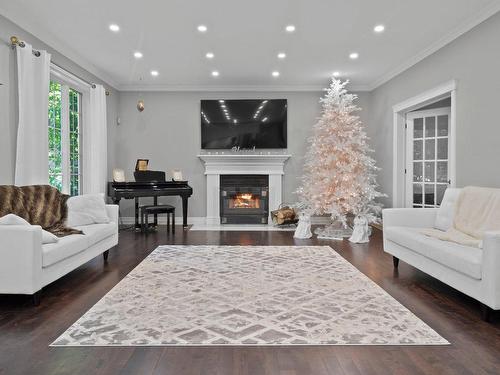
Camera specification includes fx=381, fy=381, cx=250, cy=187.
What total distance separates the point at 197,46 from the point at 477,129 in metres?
3.56

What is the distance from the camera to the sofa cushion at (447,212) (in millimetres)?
3720

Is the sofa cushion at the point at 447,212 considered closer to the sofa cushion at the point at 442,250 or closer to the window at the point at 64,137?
the sofa cushion at the point at 442,250

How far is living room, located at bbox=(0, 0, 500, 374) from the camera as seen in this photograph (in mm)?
2230

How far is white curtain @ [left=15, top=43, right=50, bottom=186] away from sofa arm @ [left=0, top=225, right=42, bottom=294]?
1658mm

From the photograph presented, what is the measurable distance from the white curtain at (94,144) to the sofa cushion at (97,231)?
2135mm

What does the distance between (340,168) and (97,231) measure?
3675 mm

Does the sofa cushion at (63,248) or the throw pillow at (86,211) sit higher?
the throw pillow at (86,211)

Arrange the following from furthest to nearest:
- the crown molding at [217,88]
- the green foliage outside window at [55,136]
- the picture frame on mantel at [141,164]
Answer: the crown molding at [217,88]
the picture frame on mantel at [141,164]
the green foliage outside window at [55,136]

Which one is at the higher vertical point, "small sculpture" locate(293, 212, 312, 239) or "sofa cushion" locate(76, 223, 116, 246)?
"sofa cushion" locate(76, 223, 116, 246)

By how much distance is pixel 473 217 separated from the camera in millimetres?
3410

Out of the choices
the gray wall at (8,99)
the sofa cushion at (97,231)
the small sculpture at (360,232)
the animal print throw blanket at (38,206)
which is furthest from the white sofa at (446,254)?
the gray wall at (8,99)

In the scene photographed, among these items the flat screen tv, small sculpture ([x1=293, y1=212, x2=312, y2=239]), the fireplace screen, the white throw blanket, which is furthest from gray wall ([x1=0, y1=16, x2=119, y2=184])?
the white throw blanket

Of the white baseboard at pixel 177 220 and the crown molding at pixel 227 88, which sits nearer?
the crown molding at pixel 227 88

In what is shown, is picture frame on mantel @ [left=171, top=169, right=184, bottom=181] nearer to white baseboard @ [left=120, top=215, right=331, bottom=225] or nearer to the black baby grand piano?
the black baby grand piano
